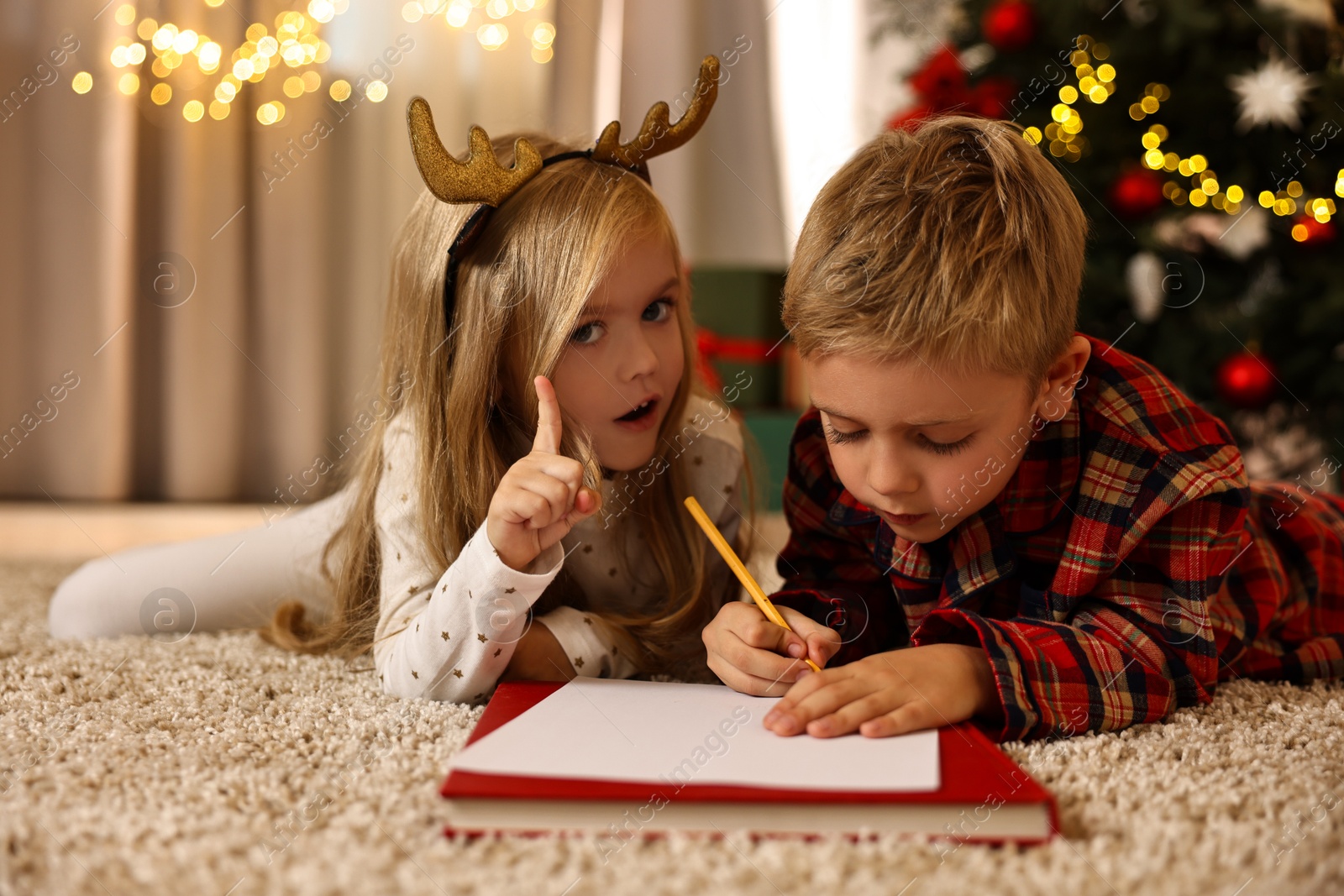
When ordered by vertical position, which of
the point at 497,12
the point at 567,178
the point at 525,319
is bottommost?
the point at 525,319

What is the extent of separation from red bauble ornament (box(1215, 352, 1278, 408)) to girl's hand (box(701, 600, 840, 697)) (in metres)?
1.11

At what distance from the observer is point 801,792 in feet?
1.73

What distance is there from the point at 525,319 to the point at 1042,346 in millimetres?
420

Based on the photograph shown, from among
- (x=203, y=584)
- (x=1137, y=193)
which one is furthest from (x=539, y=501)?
(x=1137, y=193)

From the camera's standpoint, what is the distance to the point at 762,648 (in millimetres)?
738

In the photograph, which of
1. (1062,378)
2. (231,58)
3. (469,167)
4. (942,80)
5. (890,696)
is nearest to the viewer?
(890,696)

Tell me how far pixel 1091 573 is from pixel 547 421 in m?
0.40

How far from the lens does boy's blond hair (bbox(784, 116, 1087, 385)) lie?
67 centimetres

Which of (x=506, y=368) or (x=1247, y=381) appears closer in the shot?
(x=506, y=368)

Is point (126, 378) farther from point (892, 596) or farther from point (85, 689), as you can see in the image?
point (892, 596)

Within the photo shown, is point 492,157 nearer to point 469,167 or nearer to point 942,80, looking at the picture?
point 469,167

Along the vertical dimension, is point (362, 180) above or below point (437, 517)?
above

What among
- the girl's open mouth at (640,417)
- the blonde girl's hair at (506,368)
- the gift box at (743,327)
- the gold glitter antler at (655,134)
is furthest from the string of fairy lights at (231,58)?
the girl's open mouth at (640,417)

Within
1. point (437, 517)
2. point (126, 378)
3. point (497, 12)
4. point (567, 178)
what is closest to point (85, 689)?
point (437, 517)
